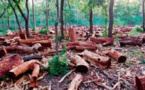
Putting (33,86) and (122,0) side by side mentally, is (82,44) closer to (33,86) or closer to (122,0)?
(33,86)

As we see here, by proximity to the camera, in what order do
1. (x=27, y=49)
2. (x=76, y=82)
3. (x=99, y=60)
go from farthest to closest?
(x=27, y=49)
(x=99, y=60)
(x=76, y=82)

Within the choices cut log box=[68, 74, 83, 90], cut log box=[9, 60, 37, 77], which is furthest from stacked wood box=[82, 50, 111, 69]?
cut log box=[9, 60, 37, 77]

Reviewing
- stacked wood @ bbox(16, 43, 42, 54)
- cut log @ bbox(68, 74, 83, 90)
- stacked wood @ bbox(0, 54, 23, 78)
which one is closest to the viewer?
cut log @ bbox(68, 74, 83, 90)

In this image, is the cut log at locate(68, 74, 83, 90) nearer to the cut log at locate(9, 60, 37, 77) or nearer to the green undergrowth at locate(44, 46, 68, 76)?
the green undergrowth at locate(44, 46, 68, 76)

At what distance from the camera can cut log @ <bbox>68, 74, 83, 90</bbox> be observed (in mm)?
4338

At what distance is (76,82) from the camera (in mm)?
4547

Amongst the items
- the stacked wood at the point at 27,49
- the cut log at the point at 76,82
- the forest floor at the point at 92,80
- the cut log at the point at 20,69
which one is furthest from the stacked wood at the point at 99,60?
the stacked wood at the point at 27,49

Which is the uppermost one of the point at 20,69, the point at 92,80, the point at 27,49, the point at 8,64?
the point at 27,49

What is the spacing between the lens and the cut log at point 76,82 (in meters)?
4.34

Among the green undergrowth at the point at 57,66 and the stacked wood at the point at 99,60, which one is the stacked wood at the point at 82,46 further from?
the green undergrowth at the point at 57,66

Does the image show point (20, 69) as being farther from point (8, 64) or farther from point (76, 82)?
point (76, 82)

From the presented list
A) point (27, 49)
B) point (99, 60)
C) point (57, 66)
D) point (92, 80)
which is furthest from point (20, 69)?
point (27, 49)

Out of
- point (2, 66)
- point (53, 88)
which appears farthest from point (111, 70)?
point (2, 66)

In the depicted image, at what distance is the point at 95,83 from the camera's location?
4.81m
